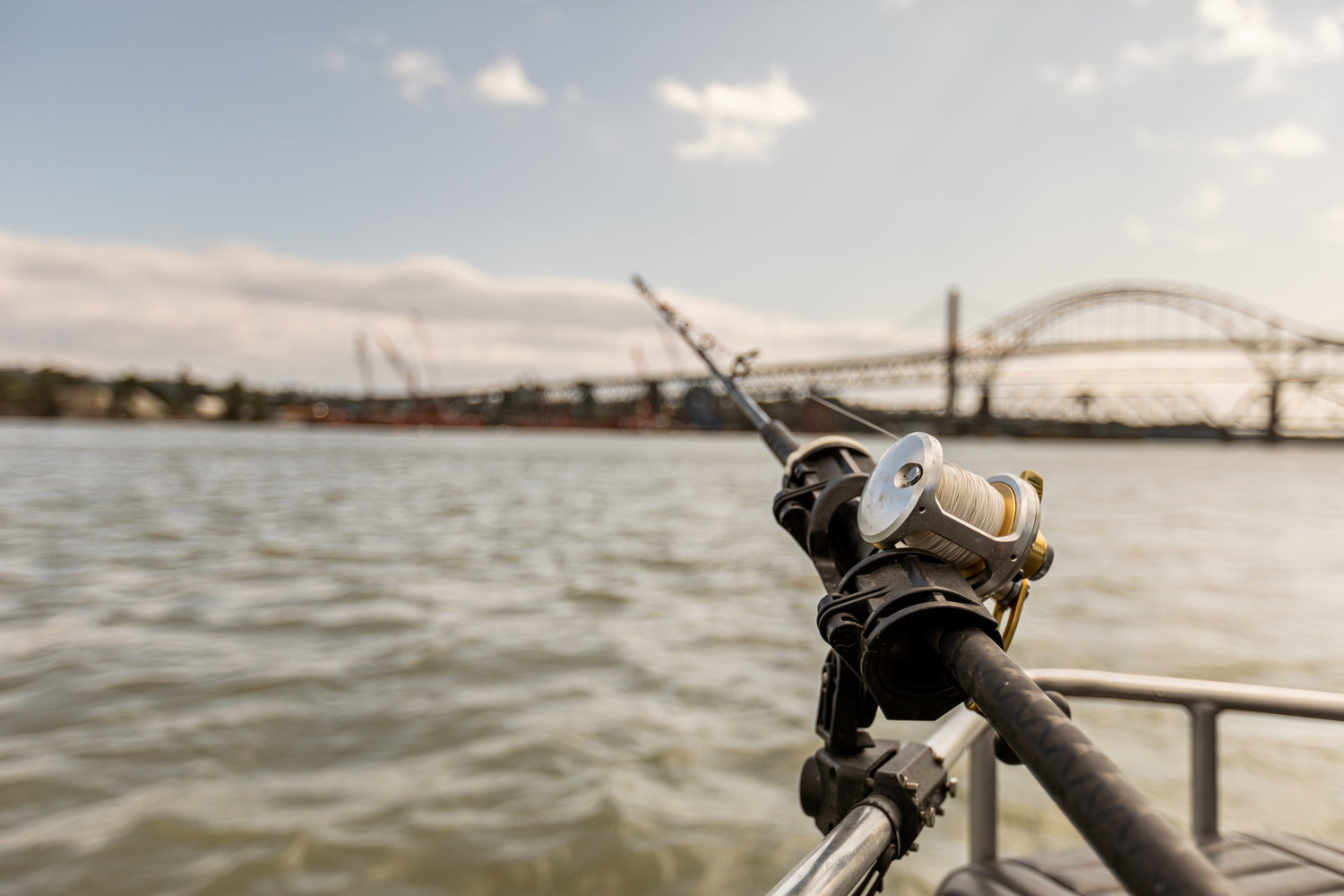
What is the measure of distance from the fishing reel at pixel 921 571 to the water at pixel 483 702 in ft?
11.0

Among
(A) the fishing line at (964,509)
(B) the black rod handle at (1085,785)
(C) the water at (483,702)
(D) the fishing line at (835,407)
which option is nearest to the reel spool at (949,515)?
(A) the fishing line at (964,509)

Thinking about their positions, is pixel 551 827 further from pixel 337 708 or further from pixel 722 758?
pixel 337 708

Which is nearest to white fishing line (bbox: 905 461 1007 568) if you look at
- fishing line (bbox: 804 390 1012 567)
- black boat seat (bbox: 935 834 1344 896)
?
fishing line (bbox: 804 390 1012 567)

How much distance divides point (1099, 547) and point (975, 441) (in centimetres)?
7636

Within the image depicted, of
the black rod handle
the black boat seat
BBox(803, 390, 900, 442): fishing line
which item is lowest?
the black boat seat

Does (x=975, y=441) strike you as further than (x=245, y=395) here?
No

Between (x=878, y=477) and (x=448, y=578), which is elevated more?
(x=878, y=477)

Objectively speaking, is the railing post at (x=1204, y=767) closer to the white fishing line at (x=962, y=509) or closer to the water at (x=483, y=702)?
the white fishing line at (x=962, y=509)

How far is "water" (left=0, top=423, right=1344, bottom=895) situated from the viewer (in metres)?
3.79

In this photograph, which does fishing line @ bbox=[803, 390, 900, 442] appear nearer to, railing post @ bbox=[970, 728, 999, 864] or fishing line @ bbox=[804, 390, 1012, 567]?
fishing line @ bbox=[804, 390, 1012, 567]

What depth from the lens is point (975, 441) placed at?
86500 millimetres

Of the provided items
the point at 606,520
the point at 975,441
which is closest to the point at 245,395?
the point at 975,441

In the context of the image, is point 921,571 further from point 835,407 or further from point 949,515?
point 835,407

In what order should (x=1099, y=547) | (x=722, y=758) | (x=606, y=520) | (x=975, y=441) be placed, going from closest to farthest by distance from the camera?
(x=722, y=758), (x=1099, y=547), (x=606, y=520), (x=975, y=441)
